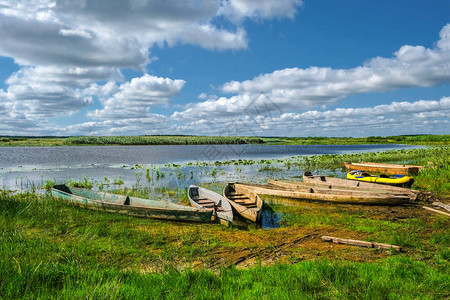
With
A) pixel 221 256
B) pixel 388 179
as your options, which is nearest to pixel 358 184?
pixel 388 179

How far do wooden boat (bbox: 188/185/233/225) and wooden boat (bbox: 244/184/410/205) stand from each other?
3258 mm

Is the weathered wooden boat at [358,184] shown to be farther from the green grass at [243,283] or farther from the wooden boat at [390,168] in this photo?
the green grass at [243,283]

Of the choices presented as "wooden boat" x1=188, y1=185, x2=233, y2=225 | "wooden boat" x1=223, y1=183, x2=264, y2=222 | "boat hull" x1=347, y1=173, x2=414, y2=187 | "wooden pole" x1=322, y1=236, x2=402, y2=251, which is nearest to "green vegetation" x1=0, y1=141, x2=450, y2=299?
"wooden pole" x1=322, y1=236, x2=402, y2=251

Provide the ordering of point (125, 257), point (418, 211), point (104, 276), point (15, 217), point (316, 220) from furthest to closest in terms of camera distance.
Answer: point (418, 211)
point (316, 220)
point (15, 217)
point (125, 257)
point (104, 276)

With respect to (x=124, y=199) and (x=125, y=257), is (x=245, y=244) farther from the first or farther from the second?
(x=124, y=199)

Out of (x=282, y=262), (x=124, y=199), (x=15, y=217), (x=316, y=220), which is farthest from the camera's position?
(x=124, y=199)

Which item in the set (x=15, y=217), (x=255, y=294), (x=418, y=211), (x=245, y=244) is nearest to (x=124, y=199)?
(x=15, y=217)

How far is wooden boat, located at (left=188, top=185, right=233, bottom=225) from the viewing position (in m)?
10.6

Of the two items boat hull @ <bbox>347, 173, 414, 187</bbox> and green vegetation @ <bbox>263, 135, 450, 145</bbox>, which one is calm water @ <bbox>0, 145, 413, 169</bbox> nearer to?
boat hull @ <bbox>347, 173, 414, 187</bbox>

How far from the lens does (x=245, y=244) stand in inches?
323

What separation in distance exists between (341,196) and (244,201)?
519 centimetres

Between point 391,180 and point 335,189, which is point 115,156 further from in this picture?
point 391,180

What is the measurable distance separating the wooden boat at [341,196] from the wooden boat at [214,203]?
3258 mm

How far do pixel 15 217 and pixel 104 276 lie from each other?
691cm
